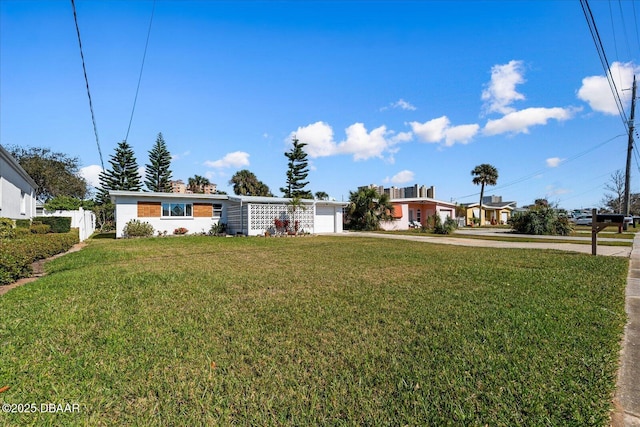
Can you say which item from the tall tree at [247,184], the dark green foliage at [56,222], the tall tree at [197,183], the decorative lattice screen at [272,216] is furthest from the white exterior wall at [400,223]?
the tall tree at [197,183]

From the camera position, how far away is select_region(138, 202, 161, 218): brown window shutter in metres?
18.2

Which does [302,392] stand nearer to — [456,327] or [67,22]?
[456,327]

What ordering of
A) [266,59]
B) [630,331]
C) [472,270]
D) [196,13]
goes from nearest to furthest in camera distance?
[630,331] → [472,270] → [196,13] → [266,59]

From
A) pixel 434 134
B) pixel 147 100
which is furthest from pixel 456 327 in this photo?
pixel 434 134

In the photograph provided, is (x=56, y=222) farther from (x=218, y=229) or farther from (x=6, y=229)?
(x=218, y=229)

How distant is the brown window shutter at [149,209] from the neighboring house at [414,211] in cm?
1790

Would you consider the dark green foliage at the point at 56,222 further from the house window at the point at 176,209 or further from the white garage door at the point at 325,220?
the white garage door at the point at 325,220

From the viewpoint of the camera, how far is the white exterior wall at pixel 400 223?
27.1 m

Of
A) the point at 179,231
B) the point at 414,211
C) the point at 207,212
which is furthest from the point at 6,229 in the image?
the point at 414,211

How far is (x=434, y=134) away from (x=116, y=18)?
945 inches

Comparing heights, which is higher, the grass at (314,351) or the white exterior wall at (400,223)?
the white exterior wall at (400,223)

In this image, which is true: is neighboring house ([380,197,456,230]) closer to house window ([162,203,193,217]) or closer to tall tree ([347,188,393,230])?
tall tree ([347,188,393,230])

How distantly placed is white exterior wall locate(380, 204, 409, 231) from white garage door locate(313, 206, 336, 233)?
5052 millimetres

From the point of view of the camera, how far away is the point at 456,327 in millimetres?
3502
